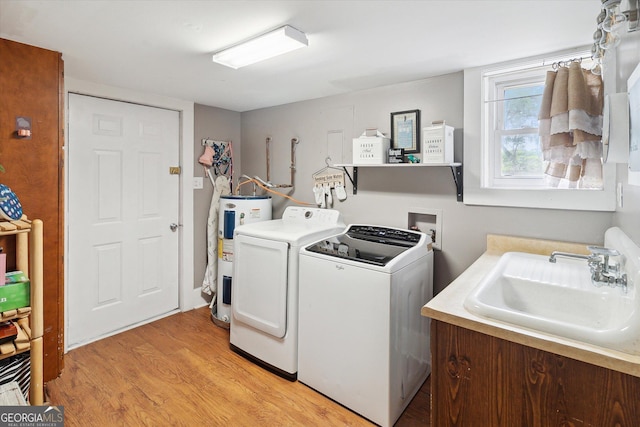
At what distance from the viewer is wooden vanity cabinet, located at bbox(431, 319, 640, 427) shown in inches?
38.1

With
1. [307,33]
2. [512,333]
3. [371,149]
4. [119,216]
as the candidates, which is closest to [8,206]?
[119,216]

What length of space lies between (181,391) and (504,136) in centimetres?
259

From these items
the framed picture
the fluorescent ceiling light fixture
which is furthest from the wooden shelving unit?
the framed picture

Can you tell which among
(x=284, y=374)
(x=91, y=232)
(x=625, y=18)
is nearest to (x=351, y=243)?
(x=284, y=374)

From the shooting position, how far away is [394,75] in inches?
93.0

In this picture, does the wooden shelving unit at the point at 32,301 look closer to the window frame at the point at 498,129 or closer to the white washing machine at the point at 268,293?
the white washing machine at the point at 268,293

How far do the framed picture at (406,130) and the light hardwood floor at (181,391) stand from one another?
1632 mm

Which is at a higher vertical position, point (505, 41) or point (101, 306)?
point (505, 41)

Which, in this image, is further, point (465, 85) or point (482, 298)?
point (465, 85)

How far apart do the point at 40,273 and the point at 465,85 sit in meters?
2.60

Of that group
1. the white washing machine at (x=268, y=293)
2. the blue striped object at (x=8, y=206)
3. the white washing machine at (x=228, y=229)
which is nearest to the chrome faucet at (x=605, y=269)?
the white washing machine at (x=268, y=293)

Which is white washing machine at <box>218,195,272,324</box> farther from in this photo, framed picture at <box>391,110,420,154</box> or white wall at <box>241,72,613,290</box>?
framed picture at <box>391,110,420,154</box>

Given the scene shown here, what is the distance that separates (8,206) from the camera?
1672 millimetres

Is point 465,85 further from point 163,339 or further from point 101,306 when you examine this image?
point 101,306
